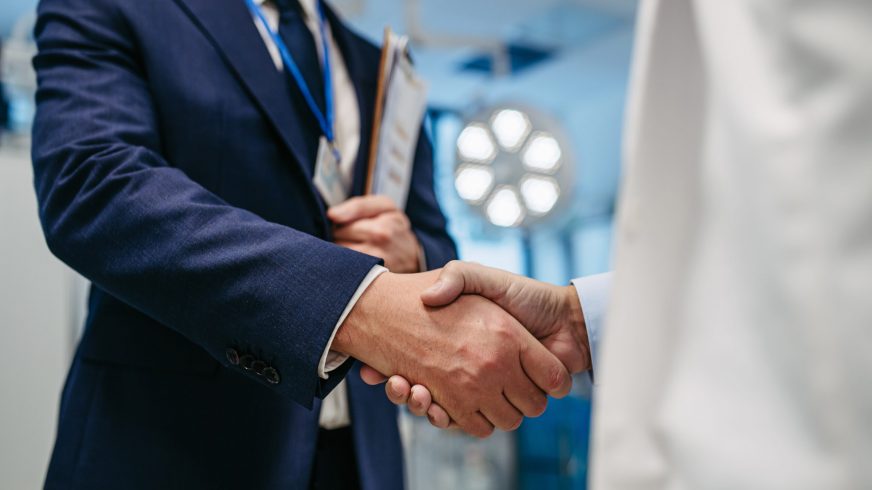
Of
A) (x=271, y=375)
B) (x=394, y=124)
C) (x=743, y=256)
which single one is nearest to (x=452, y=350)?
(x=271, y=375)

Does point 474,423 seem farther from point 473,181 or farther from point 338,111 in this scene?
point 473,181

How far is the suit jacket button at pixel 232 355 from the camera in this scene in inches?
31.0

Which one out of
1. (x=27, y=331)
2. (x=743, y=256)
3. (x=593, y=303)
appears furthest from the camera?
(x=27, y=331)

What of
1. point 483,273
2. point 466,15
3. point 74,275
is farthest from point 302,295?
point 466,15

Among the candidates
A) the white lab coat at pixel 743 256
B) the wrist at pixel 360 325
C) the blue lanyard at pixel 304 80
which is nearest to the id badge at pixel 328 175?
the blue lanyard at pixel 304 80

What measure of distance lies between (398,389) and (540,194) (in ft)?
8.75

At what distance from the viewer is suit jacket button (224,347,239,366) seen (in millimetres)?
787

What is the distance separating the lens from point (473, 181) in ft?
11.2

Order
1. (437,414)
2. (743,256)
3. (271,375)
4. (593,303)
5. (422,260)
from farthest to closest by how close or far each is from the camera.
Result: (422,260) → (593,303) → (437,414) → (271,375) → (743,256)

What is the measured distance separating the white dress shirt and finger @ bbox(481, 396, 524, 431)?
220mm

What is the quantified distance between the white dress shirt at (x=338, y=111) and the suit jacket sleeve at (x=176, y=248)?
231 mm

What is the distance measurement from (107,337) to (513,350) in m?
0.49

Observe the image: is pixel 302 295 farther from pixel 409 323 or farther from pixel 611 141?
pixel 611 141

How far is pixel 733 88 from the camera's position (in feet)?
1.14
